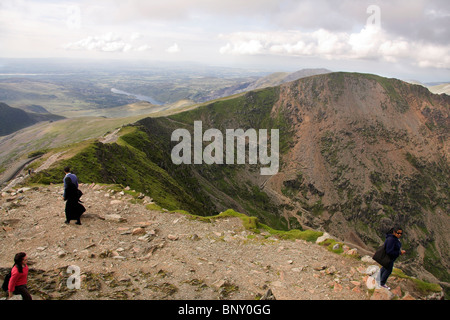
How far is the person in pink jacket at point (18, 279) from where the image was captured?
37.6 feet

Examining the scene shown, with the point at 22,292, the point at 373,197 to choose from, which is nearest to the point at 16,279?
the point at 22,292

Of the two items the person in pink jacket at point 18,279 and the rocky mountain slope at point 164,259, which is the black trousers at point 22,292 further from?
the rocky mountain slope at point 164,259

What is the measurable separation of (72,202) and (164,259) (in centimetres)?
1010

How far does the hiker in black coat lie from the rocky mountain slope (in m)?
0.92

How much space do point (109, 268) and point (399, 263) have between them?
7343 inches

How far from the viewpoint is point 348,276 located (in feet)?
58.1

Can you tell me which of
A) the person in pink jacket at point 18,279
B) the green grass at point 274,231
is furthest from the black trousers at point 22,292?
the green grass at point 274,231

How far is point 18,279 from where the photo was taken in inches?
458
